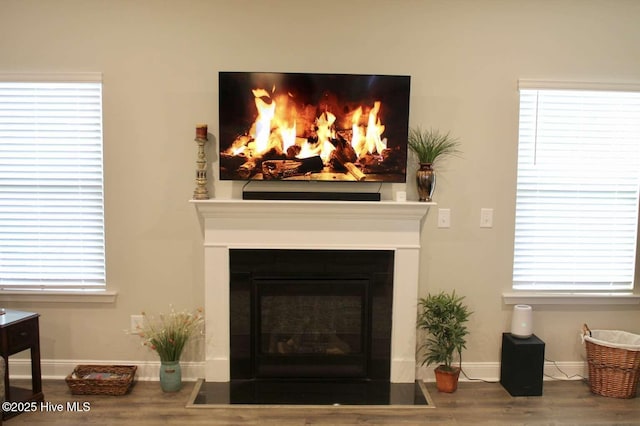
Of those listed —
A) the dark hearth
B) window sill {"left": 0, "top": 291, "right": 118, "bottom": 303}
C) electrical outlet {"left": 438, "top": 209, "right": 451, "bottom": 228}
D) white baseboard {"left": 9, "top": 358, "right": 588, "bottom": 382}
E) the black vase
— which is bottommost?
the dark hearth

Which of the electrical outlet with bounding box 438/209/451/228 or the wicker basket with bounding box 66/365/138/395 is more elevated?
the electrical outlet with bounding box 438/209/451/228

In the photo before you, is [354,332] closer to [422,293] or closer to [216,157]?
[422,293]

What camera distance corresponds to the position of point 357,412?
2840mm

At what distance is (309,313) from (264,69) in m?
1.65

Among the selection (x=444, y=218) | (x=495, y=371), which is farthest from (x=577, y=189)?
(x=495, y=371)

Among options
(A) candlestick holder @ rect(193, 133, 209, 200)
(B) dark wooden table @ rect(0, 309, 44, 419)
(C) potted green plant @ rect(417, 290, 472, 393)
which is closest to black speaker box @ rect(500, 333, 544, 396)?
(C) potted green plant @ rect(417, 290, 472, 393)

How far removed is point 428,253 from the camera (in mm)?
3273

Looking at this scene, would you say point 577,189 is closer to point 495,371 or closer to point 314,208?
point 495,371

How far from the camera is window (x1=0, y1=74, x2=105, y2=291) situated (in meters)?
3.14

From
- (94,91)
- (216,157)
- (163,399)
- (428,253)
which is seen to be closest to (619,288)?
(428,253)

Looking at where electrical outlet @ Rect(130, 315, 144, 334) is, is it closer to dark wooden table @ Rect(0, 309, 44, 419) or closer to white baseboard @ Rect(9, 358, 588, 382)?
white baseboard @ Rect(9, 358, 588, 382)

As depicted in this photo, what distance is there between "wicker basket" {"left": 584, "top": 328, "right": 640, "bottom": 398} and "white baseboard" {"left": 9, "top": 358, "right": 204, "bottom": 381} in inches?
103

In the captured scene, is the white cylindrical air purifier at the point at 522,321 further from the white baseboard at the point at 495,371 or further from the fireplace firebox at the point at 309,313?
the fireplace firebox at the point at 309,313

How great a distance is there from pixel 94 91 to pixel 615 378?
3864mm
